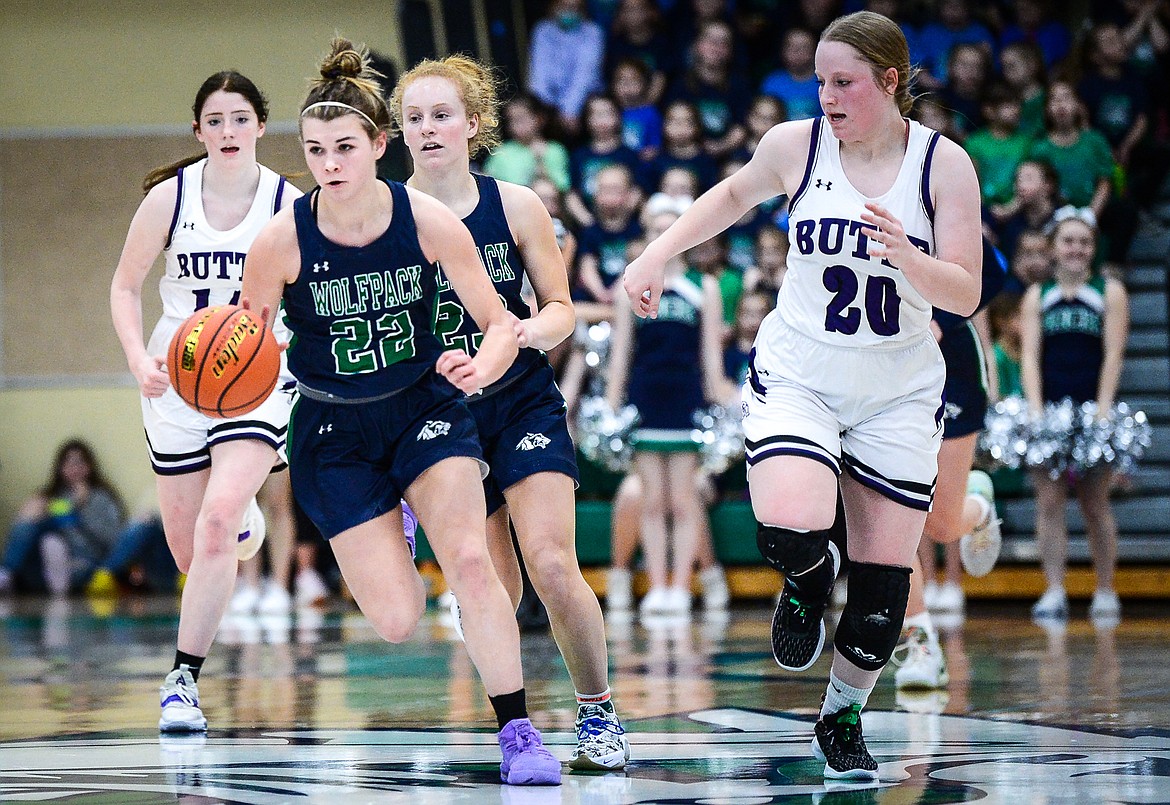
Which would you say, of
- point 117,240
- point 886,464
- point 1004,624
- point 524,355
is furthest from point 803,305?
point 117,240

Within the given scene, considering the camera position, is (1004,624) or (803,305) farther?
(1004,624)

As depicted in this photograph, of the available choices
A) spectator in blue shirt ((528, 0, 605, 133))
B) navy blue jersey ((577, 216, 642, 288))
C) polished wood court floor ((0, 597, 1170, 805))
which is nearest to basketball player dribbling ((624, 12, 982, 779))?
polished wood court floor ((0, 597, 1170, 805))

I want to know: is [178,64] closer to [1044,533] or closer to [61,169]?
[61,169]

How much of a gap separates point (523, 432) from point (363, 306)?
1.89 feet

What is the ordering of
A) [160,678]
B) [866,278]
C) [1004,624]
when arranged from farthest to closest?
[1004,624]
[160,678]
[866,278]

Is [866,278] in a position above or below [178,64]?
below

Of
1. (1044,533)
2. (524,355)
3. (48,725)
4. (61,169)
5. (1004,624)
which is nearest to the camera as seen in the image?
(524,355)

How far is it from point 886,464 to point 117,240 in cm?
1104

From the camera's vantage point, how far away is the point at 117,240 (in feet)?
46.0

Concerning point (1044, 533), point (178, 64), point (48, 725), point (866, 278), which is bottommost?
point (48, 725)

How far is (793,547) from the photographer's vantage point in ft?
13.5

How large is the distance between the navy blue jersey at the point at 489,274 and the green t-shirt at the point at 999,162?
695 centimetres

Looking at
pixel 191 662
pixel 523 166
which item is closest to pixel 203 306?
pixel 191 662

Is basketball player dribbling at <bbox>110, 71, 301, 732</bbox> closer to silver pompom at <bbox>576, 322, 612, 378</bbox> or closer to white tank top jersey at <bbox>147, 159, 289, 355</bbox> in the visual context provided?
white tank top jersey at <bbox>147, 159, 289, 355</bbox>
